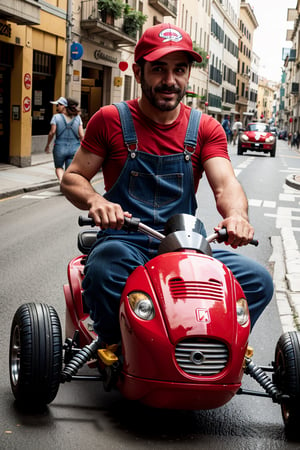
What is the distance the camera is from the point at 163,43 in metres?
3.31

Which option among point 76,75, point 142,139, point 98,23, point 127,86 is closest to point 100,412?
point 142,139

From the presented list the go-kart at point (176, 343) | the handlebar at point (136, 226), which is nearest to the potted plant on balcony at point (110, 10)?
the handlebar at point (136, 226)

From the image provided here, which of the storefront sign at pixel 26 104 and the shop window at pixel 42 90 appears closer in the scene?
the storefront sign at pixel 26 104

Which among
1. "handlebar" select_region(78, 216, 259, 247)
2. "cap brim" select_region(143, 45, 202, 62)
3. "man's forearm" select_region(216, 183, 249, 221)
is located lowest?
"handlebar" select_region(78, 216, 259, 247)

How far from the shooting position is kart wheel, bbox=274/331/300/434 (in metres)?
2.99

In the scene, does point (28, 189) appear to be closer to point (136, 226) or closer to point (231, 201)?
point (231, 201)

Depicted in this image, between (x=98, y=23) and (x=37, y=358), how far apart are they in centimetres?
2443

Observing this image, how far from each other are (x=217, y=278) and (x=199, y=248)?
0.65 feet

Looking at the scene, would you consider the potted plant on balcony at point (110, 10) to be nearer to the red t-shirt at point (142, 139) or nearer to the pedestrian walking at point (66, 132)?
the pedestrian walking at point (66, 132)

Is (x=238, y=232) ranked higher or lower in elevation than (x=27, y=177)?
higher

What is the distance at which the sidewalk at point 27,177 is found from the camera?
545 inches

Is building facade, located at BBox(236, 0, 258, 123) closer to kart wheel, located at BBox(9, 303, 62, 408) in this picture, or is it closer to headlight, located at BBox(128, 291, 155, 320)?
kart wheel, located at BBox(9, 303, 62, 408)

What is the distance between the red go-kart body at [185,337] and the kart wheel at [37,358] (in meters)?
0.39

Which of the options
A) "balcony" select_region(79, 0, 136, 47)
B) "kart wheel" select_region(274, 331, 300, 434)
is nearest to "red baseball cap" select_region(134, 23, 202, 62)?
"kart wheel" select_region(274, 331, 300, 434)
